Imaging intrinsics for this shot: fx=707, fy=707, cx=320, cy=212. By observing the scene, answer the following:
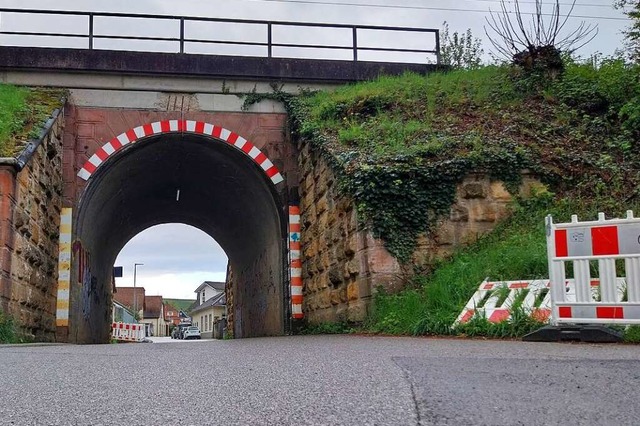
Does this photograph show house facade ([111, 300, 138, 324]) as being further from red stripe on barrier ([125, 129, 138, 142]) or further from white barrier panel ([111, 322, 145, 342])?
red stripe on barrier ([125, 129, 138, 142])

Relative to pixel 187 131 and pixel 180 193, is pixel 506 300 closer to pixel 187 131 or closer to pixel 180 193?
pixel 187 131

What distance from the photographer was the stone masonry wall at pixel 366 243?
34.3 feet

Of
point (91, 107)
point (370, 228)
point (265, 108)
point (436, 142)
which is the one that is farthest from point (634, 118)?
point (91, 107)

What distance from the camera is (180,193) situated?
20219 millimetres

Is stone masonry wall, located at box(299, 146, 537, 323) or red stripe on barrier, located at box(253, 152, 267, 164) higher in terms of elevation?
red stripe on barrier, located at box(253, 152, 267, 164)

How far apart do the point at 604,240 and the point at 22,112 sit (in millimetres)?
10618

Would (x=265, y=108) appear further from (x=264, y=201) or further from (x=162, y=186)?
(x=162, y=186)

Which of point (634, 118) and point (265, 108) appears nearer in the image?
point (634, 118)

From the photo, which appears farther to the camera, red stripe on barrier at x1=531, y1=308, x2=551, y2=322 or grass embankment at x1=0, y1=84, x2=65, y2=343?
grass embankment at x1=0, y1=84, x2=65, y2=343

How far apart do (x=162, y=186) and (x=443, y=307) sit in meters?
11.9

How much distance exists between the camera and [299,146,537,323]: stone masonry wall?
1047 centimetres

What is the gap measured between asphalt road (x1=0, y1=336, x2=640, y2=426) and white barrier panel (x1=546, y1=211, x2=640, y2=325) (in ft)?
2.82

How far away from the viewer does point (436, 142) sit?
1168 centimetres

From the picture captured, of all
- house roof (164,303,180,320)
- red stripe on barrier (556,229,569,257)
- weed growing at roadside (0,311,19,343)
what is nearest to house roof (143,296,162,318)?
house roof (164,303,180,320)
